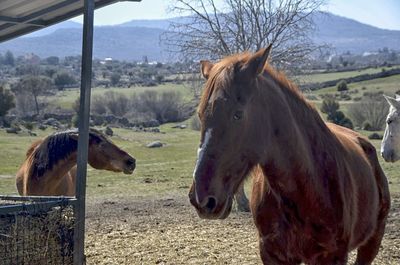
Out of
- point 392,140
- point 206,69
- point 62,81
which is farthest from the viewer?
point 62,81

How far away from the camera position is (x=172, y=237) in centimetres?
964

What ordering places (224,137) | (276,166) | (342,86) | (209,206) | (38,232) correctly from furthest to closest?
1. (342,86)
2. (38,232)
3. (276,166)
4. (224,137)
5. (209,206)

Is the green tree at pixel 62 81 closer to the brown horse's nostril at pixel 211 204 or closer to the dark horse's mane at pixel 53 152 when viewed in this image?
the dark horse's mane at pixel 53 152

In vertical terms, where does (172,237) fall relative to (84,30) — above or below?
below

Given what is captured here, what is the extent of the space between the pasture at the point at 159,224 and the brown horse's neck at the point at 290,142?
3589 millimetres

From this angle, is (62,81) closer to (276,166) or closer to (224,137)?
(276,166)

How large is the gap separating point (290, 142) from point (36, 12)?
346 cm

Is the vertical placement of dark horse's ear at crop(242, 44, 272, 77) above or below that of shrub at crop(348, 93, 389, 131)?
above

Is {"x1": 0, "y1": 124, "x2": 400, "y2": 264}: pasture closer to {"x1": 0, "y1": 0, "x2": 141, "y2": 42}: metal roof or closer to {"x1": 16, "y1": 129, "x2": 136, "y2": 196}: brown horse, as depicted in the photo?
{"x1": 16, "y1": 129, "x2": 136, "y2": 196}: brown horse

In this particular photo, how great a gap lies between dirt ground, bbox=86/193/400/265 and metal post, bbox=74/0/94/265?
242cm

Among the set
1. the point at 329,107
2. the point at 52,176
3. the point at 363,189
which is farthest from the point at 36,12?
the point at 329,107

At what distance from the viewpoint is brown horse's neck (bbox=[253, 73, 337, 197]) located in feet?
14.2

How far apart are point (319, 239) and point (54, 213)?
2.17m

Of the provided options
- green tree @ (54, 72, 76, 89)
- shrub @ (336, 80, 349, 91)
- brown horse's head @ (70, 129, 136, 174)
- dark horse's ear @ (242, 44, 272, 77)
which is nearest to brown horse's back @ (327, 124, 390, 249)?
dark horse's ear @ (242, 44, 272, 77)
